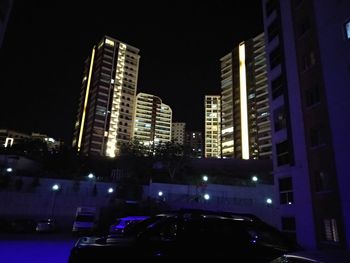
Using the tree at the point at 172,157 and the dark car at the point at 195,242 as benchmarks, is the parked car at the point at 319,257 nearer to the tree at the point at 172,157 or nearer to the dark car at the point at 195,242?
the dark car at the point at 195,242

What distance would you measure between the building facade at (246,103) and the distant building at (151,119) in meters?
42.6

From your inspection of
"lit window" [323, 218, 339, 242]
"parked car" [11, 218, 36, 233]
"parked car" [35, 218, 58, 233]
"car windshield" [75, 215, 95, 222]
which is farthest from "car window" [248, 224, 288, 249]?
"parked car" [11, 218, 36, 233]

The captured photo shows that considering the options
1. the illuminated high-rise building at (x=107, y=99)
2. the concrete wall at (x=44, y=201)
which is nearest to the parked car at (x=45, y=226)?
the concrete wall at (x=44, y=201)

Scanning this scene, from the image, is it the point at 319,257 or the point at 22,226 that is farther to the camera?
the point at 22,226

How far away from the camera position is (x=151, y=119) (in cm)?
15150

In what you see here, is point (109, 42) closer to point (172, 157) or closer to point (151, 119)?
point (151, 119)

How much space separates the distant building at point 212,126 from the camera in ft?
497

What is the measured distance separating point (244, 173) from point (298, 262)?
58.3m

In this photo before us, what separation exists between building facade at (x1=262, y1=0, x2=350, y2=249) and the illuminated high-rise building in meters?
95.4

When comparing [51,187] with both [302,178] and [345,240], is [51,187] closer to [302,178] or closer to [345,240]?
[302,178]

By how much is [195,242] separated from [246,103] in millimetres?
105575

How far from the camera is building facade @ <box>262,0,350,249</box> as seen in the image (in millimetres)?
18469

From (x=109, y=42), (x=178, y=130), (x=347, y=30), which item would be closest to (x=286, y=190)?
(x=347, y=30)

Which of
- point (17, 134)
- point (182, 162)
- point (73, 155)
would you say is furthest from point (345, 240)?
point (17, 134)
